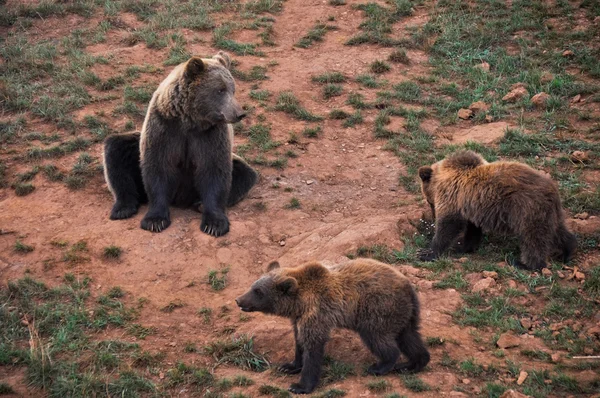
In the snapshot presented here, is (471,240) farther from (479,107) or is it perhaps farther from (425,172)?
(479,107)

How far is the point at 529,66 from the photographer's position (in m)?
12.1

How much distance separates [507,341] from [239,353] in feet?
7.49

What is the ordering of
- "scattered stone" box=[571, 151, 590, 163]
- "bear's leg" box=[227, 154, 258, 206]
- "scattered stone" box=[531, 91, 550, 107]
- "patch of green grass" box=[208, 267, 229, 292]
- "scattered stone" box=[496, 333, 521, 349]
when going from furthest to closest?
"scattered stone" box=[531, 91, 550, 107] < "scattered stone" box=[571, 151, 590, 163] < "bear's leg" box=[227, 154, 258, 206] < "patch of green grass" box=[208, 267, 229, 292] < "scattered stone" box=[496, 333, 521, 349]

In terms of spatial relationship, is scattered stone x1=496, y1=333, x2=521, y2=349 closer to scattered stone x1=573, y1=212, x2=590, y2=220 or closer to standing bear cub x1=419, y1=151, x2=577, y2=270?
standing bear cub x1=419, y1=151, x2=577, y2=270

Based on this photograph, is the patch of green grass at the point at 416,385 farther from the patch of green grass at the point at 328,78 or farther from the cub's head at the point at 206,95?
the patch of green grass at the point at 328,78

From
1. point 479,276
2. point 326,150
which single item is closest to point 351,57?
point 326,150

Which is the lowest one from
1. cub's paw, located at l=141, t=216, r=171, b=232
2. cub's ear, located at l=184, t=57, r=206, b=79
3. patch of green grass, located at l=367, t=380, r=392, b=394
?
cub's paw, located at l=141, t=216, r=171, b=232

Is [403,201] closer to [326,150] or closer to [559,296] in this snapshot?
[326,150]

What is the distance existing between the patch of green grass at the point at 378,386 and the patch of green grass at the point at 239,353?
1038 mm

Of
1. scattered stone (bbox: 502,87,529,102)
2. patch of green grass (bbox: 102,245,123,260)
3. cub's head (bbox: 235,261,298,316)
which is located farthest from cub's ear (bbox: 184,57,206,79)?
scattered stone (bbox: 502,87,529,102)

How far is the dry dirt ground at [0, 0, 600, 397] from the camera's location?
627 cm

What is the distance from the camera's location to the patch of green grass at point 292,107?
11.1 metres

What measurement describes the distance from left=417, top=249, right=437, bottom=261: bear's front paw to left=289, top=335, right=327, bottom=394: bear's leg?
2305 mm

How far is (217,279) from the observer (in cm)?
773
